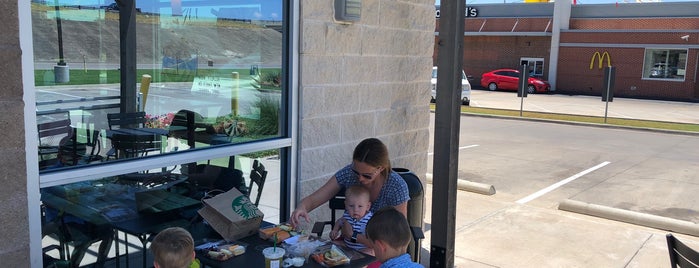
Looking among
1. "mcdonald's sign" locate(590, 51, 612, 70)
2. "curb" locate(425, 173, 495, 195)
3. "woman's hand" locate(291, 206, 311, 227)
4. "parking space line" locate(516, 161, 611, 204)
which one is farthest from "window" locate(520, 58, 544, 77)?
"woman's hand" locate(291, 206, 311, 227)

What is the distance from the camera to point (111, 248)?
3.71 metres

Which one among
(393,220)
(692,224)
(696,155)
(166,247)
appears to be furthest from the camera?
(696,155)

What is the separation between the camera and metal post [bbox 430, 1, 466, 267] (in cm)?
424

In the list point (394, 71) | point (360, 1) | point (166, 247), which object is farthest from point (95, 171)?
point (394, 71)

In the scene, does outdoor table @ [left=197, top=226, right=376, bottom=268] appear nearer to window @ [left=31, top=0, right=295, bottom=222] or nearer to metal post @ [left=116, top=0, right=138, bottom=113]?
window @ [left=31, top=0, right=295, bottom=222]

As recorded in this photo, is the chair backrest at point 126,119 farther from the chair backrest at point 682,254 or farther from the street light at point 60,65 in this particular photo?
the chair backrest at point 682,254

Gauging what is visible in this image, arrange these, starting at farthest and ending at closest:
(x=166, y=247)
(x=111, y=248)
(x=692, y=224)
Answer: (x=692, y=224) < (x=111, y=248) < (x=166, y=247)

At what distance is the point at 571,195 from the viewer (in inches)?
342

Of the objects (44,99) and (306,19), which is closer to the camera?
(44,99)

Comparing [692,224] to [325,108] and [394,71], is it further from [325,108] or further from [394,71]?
[325,108]

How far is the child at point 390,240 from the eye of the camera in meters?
2.71

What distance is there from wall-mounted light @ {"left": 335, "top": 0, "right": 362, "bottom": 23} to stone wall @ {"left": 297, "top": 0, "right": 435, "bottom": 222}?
54mm

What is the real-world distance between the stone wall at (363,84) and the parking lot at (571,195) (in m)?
1.42

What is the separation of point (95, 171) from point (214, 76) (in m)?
1.35
